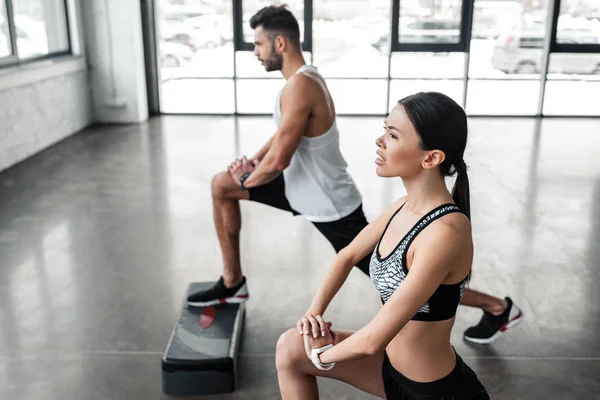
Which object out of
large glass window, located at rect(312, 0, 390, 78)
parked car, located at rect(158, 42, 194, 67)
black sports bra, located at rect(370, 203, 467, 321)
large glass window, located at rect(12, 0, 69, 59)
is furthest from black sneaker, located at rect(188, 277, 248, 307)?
parked car, located at rect(158, 42, 194, 67)

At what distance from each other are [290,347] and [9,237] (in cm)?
303

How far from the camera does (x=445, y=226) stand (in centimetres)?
138

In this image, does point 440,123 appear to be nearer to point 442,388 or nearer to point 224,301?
point 442,388

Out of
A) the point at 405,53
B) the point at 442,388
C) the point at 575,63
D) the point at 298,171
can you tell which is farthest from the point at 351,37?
the point at 442,388

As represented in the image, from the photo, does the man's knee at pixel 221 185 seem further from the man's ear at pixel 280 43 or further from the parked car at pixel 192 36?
the parked car at pixel 192 36

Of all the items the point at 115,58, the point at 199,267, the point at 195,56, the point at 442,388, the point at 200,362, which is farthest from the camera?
the point at 195,56

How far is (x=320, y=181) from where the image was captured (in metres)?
2.53

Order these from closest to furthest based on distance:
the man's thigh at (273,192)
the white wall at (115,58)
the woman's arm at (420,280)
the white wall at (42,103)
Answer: the woman's arm at (420,280) < the man's thigh at (273,192) < the white wall at (42,103) < the white wall at (115,58)

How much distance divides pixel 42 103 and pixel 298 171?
5035 mm

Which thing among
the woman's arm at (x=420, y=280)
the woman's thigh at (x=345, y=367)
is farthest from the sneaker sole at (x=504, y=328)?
the woman's arm at (x=420, y=280)

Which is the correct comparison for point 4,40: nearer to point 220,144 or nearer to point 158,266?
point 220,144

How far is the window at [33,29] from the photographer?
6027mm

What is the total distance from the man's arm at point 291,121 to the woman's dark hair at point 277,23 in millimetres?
212

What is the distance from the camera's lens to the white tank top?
8.27 feet
